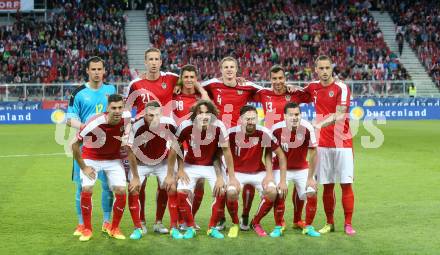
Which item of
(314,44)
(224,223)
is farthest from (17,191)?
(314,44)

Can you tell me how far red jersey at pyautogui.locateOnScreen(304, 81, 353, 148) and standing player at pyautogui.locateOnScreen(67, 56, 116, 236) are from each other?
102 inches

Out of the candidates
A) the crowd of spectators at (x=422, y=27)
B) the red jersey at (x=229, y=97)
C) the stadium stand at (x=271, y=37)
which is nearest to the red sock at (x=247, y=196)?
the red jersey at (x=229, y=97)

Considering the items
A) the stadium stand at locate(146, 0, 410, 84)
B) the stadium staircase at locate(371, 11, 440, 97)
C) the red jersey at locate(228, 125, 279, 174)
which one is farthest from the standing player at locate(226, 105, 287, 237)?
the stadium staircase at locate(371, 11, 440, 97)

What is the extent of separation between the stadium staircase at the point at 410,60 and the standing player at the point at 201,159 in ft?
82.8

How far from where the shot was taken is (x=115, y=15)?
123 feet

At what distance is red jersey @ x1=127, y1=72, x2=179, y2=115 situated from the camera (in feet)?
27.1

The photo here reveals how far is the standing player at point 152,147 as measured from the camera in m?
7.50

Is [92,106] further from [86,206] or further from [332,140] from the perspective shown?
[332,140]

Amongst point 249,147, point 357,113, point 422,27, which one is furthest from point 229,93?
point 422,27

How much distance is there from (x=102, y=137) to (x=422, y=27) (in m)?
34.3

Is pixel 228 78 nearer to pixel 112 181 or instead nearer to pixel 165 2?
pixel 112 181

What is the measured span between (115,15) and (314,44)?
38.2ft

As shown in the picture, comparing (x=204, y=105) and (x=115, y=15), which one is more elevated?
(x=115, y=15)

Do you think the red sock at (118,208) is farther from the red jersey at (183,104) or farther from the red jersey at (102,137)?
the red jersey at (183,104)
